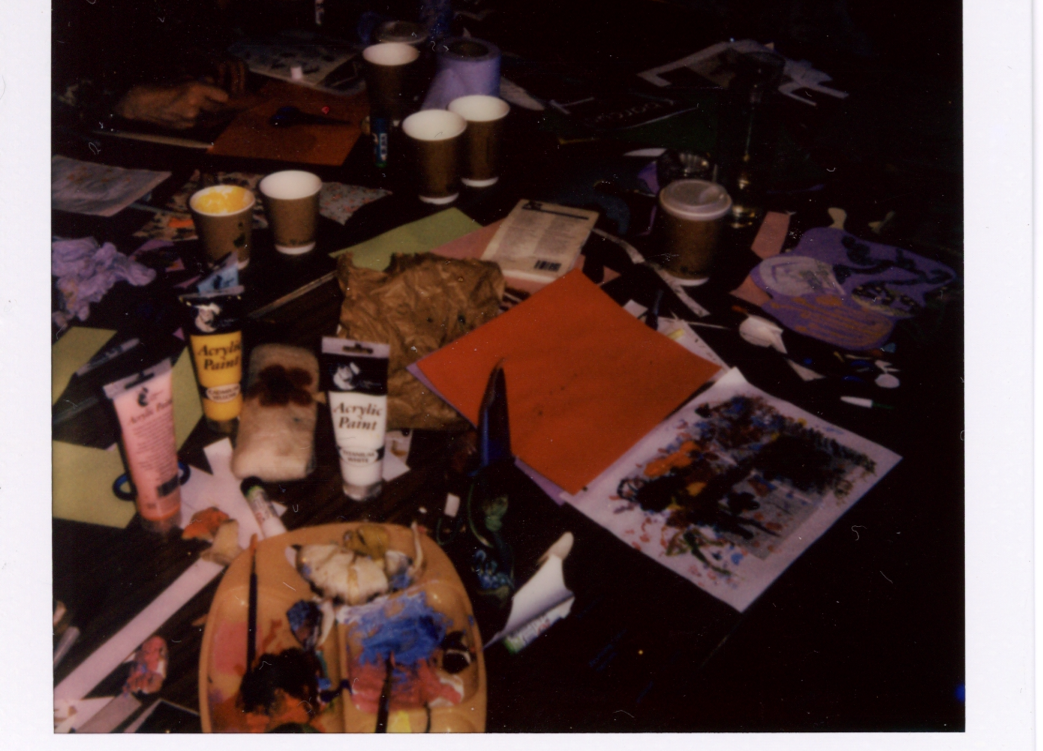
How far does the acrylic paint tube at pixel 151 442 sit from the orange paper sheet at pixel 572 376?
28cm

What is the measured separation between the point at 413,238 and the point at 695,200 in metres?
0.42

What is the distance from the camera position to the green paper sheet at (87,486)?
68cm

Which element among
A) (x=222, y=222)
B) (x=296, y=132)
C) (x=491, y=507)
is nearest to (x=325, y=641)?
(x=491, y=507)

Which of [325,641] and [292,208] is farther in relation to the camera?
[292,208]

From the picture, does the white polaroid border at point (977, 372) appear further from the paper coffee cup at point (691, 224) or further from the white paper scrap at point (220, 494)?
the paper coffee cup at point (691, 224)

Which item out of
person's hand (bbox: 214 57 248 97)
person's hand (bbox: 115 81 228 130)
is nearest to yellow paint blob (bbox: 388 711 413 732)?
person's hand (bbox: 115 81 228 130)

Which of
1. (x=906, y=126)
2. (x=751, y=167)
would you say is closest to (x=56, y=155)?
(x=751, y=167)

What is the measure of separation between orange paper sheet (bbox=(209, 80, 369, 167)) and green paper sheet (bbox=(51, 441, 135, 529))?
2.08 feet

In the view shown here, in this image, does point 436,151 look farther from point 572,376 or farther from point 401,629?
point 401,629

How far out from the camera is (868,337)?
0.92 m

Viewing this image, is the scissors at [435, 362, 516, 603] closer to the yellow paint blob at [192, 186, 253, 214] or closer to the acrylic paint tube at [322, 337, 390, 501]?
the acrylic paint tube at [322, 337, 390, 501]

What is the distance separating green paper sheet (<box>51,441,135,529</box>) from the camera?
0.68 meters

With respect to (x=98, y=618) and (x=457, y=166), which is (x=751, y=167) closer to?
(x=457, y=166)

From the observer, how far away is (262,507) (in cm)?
68
